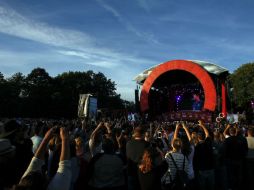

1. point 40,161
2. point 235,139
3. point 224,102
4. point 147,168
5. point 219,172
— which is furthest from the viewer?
point 224,102

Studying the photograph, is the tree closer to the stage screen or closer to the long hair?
the stage screen

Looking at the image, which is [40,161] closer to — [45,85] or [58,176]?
[58,176]

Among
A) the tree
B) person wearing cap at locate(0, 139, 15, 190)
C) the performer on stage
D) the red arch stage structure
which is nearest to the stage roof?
the red arch stage structure

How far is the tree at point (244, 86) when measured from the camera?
46.4 meters

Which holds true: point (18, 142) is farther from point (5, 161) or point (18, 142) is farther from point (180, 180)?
point (180, 180)

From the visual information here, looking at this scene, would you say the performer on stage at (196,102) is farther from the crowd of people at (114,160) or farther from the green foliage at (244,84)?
the crowd of people at (114,160)

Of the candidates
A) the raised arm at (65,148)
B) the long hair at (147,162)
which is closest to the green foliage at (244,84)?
the long hair at (147,162)

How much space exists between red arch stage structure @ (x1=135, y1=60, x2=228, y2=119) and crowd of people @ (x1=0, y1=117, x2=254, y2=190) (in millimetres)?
20144

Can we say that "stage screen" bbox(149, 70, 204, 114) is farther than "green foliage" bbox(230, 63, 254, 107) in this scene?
No

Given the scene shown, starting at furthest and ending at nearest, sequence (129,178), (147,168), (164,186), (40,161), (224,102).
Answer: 1. (224,102)
2. (129,178)
3. (164,186)
4. (147,168)
5. (40,161)

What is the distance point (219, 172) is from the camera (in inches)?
316

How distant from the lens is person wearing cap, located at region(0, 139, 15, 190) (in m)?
2.72

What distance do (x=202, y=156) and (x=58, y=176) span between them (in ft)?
13.9

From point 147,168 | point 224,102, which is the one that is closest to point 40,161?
point 147,168
